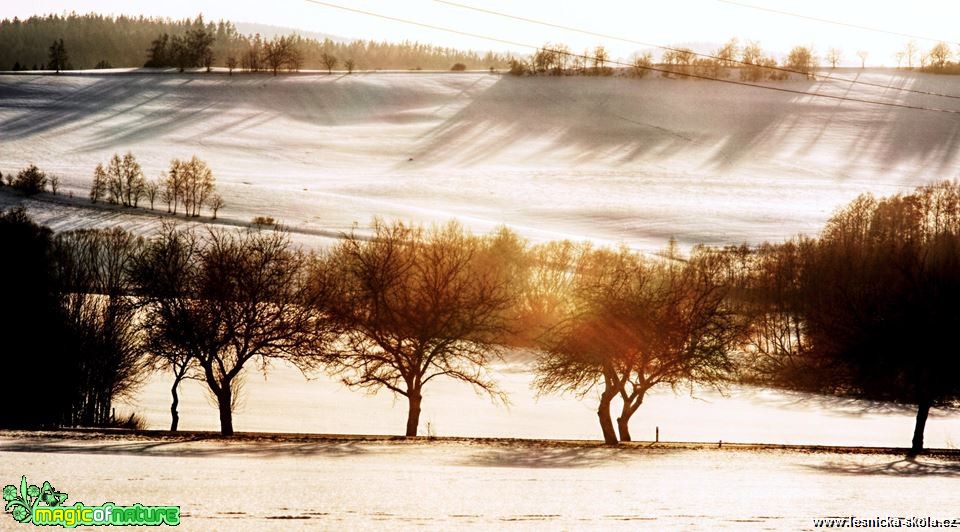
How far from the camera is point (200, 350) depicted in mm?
38562

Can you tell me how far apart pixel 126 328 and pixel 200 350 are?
10.5 m

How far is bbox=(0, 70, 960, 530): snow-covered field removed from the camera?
579 inches

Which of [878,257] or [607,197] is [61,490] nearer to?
[878,257]

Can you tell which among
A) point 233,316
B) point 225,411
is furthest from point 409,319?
point 225,411

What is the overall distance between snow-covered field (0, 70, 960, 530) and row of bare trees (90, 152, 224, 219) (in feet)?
9.69

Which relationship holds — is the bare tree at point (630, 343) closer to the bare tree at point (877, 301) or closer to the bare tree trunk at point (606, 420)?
the bare tree trunk at point (606, 420)

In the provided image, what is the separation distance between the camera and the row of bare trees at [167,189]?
114 metres

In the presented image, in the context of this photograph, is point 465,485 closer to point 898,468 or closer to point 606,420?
point 898,468

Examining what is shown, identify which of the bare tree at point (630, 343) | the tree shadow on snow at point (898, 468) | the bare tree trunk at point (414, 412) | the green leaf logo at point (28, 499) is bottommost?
the bare tree trunk at point (414, 412)

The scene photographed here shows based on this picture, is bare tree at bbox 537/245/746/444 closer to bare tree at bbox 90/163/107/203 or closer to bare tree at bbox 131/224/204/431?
bare tree at bbox 131/224/204/431

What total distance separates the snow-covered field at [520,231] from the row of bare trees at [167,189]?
9.69 feet

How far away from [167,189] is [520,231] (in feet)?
146

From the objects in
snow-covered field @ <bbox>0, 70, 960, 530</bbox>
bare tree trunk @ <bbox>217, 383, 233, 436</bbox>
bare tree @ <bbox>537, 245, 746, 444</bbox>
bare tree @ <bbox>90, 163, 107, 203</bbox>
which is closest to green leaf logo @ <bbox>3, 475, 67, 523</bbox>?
snow-covered field @ <bbox>0, 70, 960, 530</bbox>

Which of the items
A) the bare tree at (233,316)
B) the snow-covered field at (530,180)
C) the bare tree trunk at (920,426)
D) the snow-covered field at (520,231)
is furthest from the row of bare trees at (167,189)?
the bare tree trunk at (920,426)
